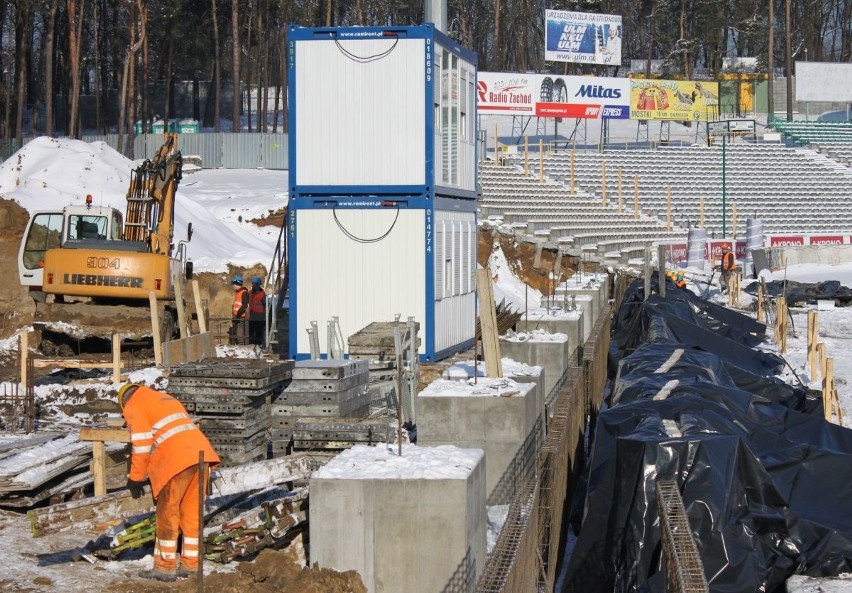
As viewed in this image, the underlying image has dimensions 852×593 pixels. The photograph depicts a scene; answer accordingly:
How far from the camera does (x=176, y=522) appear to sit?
7883mm

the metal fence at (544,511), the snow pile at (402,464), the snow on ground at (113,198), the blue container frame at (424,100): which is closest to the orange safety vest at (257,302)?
the blue container frame at (424,100)

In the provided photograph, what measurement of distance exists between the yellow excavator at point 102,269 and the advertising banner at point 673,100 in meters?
36.4

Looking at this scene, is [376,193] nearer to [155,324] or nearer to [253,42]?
[155,324]

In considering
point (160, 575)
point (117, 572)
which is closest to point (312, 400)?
point (117, 572)

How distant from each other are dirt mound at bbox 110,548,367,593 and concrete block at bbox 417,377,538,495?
1766 millimetres

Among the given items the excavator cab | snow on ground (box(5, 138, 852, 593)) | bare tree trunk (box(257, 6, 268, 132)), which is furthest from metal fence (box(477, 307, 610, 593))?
bare tree trunk (box(257, 6, 268, 132))

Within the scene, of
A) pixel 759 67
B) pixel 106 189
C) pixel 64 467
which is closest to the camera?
pixel 64 467

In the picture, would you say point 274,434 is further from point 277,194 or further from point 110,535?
point 277,194

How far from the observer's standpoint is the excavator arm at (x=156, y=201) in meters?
21.6

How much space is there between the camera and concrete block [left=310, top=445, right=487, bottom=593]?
6.89 m

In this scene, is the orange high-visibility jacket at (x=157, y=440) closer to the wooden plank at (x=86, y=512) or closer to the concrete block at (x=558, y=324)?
the wooden plank at (x=86, y=512)

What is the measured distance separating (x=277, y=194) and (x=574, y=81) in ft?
66.6

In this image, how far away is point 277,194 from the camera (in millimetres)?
37500

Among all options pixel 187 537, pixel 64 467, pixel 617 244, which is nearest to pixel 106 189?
pixel 617 244
